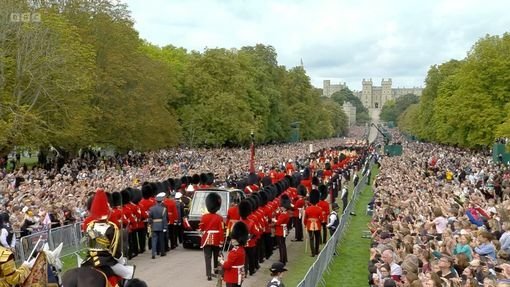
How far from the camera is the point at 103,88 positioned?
4609cm

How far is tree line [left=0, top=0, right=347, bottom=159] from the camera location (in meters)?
36.1

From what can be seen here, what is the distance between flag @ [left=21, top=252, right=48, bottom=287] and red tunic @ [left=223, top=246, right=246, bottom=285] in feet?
13.2

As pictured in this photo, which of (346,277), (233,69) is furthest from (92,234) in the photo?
(233,69)

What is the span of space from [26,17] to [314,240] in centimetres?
2373

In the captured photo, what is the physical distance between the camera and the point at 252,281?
15078 mm

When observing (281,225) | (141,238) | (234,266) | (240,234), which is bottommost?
(141,238)

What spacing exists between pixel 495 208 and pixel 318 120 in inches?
4244

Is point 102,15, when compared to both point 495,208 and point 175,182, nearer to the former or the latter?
point 175,182

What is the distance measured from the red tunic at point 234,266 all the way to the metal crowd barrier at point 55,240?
4773 millimetres

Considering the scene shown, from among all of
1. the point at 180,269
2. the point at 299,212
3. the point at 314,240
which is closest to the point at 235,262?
the point at 180,269

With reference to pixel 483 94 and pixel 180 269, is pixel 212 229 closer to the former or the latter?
pixel 180 269

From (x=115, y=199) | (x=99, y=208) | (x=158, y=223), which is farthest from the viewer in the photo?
(x=158, y=223)

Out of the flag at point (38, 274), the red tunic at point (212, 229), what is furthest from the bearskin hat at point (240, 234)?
the flag at point (38, 274)

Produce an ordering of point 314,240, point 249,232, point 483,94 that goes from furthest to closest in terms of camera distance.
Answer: point 483,94, point 314,240, point 249,232
